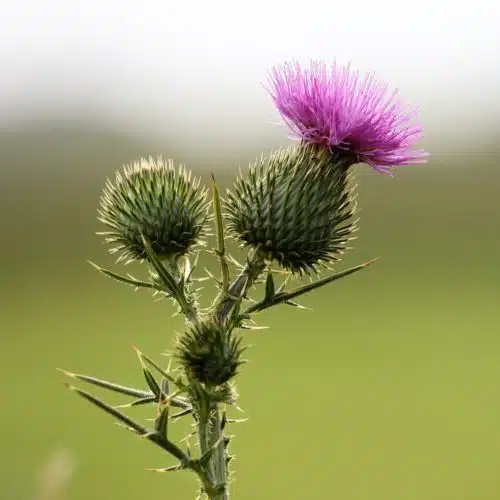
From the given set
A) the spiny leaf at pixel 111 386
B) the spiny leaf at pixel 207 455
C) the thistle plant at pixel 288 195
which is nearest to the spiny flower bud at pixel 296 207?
the thistle plant at pixel 288 195

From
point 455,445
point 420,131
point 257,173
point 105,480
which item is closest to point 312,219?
point 257,173

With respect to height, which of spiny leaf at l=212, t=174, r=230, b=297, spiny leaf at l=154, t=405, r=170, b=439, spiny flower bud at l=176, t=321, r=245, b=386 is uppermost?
spiny leaf at l=212, t=174, r=230, b=297

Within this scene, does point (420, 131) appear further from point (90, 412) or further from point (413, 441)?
point (90, 412)

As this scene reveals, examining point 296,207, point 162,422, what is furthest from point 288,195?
point 162,422

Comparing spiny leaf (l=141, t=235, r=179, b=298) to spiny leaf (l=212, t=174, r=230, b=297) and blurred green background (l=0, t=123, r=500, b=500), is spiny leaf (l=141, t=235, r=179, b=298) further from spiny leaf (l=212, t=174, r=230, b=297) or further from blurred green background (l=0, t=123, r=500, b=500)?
blurred green background (l=0, t=123, r=500, b=500)

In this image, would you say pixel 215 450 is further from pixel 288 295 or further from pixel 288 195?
pixel 288 195

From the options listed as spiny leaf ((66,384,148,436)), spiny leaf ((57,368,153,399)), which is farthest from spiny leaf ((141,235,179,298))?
spiny leaf ((66,384,148,436))
